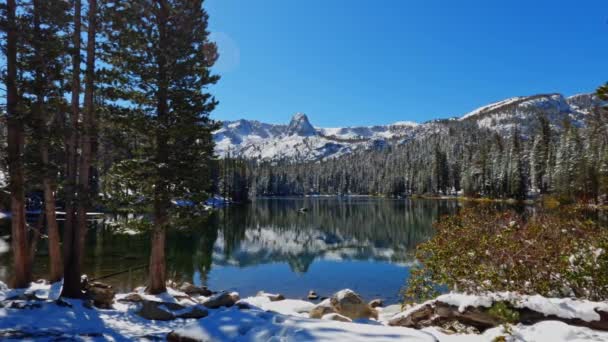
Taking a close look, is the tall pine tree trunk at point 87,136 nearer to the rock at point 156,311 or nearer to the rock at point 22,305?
the rock at point 22,305

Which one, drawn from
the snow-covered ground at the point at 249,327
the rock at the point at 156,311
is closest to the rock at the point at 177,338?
the snow-covered ground at the point at 249,327

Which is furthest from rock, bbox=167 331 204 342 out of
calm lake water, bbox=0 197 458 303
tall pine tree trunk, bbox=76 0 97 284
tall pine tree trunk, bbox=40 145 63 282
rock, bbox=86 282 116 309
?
tall pine tree trunk, bbox=40 145 63 282

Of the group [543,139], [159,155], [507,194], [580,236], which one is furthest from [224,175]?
[580,236]

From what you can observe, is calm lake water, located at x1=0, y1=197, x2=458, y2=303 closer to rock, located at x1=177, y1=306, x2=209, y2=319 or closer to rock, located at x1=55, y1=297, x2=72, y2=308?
rock, located at x1=55, y1=297, x2=72, y2=308

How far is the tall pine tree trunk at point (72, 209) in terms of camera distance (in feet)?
32.4

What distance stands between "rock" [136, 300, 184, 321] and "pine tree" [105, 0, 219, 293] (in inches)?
109

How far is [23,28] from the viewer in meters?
10.1

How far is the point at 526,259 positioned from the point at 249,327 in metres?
6.82

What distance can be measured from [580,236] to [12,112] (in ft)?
52.1

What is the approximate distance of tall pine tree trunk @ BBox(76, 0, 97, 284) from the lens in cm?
1005

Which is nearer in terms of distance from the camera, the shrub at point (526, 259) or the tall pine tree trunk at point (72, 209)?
the shrub at point (526, 259)

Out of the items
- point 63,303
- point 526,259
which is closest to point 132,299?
point 63,303

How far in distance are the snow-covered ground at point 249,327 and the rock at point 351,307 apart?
15.3ft

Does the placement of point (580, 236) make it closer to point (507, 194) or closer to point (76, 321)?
point (76, 321)
